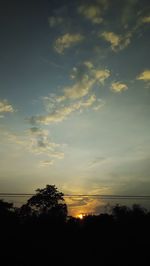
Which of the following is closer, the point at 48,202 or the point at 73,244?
the point at 73,244

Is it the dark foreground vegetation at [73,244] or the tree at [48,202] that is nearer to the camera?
the dark foreground vegetation at [73,244]

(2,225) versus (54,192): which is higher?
(54,192)

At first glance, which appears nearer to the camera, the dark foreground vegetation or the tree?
the dark foreground vegetation

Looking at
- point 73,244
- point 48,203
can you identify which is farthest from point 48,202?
point 73,244

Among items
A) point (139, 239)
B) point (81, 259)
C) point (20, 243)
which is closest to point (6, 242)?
point (20, 243)

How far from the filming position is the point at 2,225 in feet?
164

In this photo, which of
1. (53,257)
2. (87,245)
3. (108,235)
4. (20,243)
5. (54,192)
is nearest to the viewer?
(53,257)

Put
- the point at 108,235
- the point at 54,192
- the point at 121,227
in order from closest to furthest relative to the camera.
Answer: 1. the point at 108,235
2. the point at 121,227
3. the point at 54,192

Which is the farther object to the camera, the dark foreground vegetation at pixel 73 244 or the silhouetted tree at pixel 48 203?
the silhouetted tree at pixel 48 203

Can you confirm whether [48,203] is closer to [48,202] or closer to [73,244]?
[48,202]

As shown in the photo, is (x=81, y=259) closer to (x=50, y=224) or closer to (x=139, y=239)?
(x=139, y=239)

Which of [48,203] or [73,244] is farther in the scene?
[48,203]

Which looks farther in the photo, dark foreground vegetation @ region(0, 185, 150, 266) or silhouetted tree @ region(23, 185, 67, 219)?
silhouetted tree @ region(23, 185, 67, 219)

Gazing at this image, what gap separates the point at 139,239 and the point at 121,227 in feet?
26.1
